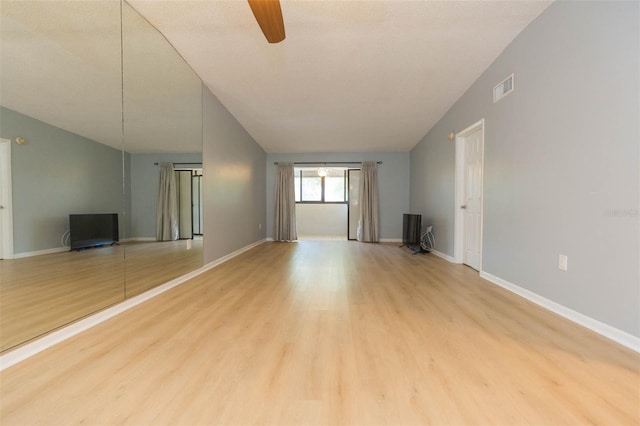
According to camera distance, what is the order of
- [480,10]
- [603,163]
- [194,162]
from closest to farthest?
1. [603,163]
2. [480,10]
3. [194,162]

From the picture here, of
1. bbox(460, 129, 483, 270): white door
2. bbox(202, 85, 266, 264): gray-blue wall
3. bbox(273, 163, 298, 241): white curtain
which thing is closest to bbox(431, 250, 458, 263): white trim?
bbox(460, 129, 483, 270): white door

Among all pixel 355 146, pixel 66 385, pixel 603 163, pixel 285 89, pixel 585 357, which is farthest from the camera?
pixel 355 146

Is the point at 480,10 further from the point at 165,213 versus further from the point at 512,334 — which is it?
the point at 165,213

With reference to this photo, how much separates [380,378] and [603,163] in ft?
6.56

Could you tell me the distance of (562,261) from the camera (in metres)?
1.96

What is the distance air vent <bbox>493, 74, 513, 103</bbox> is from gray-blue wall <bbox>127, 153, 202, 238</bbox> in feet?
12.0

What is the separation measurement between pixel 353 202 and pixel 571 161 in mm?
5197

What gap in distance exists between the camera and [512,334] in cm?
166

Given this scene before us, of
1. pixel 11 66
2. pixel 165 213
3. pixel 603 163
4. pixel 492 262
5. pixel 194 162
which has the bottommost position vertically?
pixel 492 262

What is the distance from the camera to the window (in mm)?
8086

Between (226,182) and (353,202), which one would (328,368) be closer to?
(226,182)

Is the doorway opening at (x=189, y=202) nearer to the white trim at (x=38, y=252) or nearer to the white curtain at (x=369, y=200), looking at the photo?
the white trim at (x=38, y=252)

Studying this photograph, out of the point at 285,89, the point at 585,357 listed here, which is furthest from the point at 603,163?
the point at 285,89

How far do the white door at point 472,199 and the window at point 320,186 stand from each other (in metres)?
4.56
